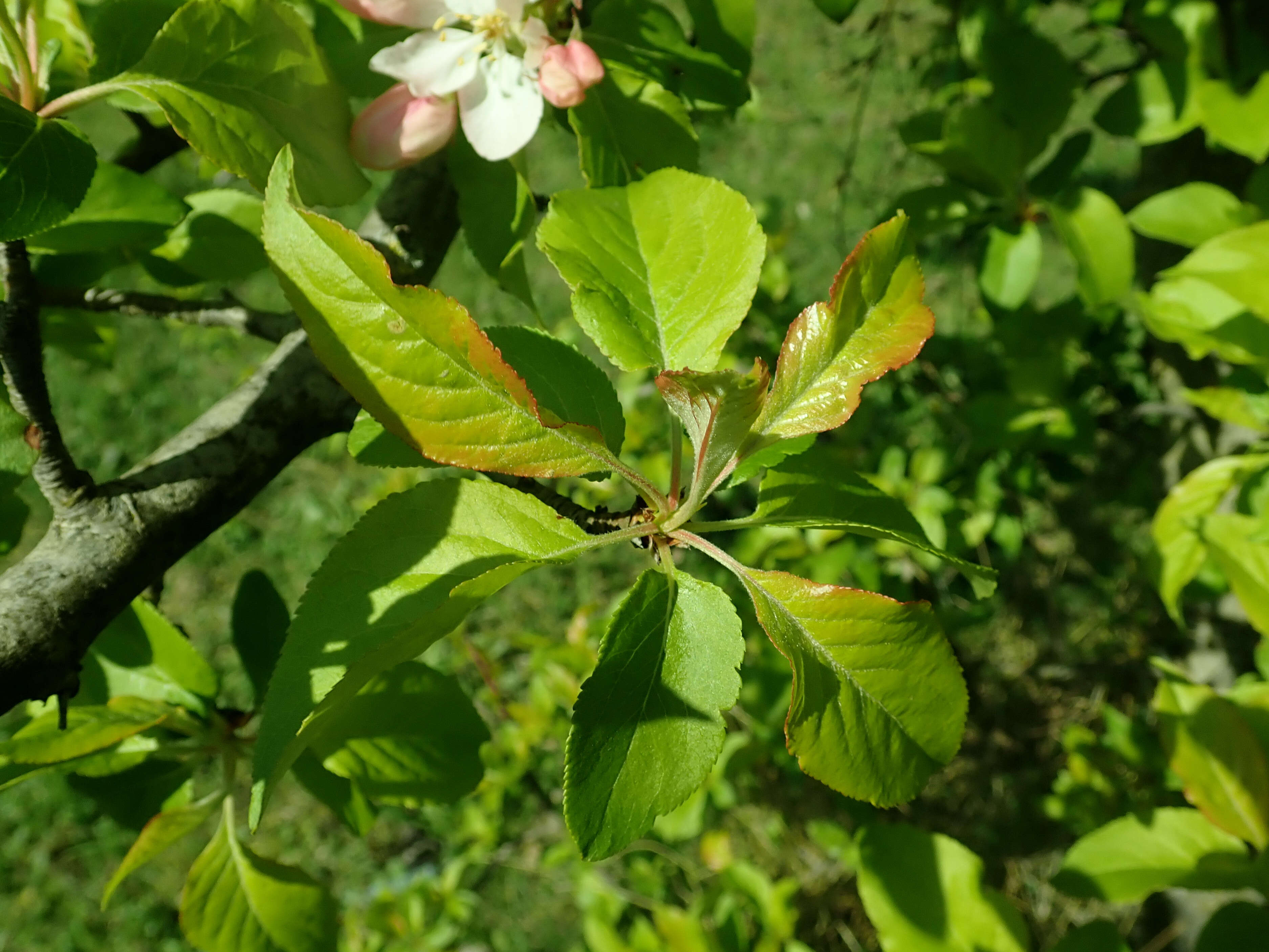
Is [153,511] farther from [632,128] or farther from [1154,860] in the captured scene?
[1154,860]

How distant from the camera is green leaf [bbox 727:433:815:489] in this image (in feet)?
2.47

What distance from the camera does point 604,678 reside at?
25.8 inches

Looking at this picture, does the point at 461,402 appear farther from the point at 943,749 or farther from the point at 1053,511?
the point at 1053,511

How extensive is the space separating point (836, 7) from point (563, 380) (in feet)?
2.41

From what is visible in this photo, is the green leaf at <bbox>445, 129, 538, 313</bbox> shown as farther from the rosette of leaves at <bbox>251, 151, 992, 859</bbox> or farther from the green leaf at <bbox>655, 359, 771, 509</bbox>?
the green leaf at <bbox>655, 359, 771, 509</bbox>

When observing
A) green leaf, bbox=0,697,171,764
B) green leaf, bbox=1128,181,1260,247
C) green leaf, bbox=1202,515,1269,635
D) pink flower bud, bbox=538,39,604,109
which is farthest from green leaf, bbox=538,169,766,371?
green leaf, bbox=1128,181,1260,247

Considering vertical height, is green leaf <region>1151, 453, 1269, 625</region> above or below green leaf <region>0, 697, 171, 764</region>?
below

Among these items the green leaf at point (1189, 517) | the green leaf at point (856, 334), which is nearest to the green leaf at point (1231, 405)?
the green leaf at point (1189, 517)

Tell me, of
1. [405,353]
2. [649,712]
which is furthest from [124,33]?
[649,712]

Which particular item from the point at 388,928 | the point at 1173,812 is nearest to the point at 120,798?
the point at 388,928

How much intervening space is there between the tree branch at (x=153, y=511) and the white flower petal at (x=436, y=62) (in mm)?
168

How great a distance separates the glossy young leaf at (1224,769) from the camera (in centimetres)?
130

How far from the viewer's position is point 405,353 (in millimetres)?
583

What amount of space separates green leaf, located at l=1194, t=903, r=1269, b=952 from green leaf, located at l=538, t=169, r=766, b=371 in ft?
3.69
